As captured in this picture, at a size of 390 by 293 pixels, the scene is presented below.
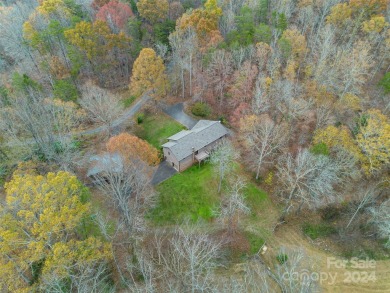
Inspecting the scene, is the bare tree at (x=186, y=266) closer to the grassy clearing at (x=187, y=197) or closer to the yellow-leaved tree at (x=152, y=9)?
the grassy clearing at (x=187, y=197)

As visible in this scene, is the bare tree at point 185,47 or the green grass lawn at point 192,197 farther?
the bare tree at point 185,47

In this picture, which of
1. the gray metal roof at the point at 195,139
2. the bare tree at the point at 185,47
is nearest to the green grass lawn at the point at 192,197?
the gray metal roof at the point at 195,139

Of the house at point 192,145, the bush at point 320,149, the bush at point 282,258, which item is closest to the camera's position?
the bush at point 282,258

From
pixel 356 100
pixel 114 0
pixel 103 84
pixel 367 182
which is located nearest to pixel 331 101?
pixel 356 100

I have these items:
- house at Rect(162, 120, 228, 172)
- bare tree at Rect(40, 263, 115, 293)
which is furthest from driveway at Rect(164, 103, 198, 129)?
bare tree at Rect(40, 263, 115, 293)

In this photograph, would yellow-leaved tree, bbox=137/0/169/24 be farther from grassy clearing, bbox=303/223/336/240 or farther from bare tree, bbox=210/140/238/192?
grassy clearing, bbox=303/223/336/240

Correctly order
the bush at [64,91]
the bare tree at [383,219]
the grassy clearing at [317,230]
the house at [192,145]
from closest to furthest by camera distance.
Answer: the bare tree at [383,219], the grassy clearing at [317,230], the house at [192,145], the bush at [64,91]
